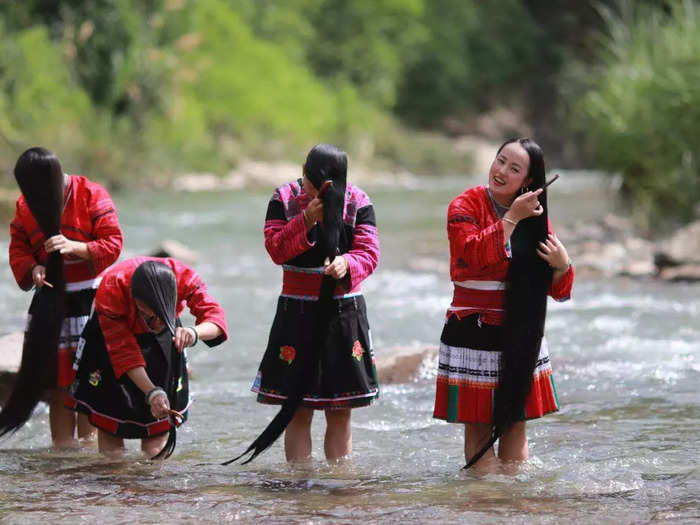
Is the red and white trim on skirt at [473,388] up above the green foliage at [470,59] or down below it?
below

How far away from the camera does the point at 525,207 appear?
4172 millimetres

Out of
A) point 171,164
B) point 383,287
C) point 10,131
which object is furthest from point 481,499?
point 171,164

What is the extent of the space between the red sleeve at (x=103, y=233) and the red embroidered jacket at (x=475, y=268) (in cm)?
165

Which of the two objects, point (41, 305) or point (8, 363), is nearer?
point (41, 305)

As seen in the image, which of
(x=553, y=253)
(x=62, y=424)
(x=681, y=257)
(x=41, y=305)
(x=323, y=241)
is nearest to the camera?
(x=553, y=253)

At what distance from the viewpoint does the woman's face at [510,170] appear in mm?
4324

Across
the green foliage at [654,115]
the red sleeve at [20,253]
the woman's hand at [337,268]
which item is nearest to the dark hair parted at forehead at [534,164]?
the woman's hand at [337,268]

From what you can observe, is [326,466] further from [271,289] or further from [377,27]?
[377,27]

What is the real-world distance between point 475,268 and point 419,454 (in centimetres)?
129

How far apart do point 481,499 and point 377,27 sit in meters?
52.2

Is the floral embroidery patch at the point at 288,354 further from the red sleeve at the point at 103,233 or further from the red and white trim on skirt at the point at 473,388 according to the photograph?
the red sleeve at the point at 103,233

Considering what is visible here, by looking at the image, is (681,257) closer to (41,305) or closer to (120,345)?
(41,305)

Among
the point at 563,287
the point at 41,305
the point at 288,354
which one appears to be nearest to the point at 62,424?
the point at 41,305

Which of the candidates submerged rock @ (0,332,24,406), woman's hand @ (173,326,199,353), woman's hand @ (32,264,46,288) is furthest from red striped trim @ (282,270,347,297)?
submerged rock @ (0,332,24,406)
